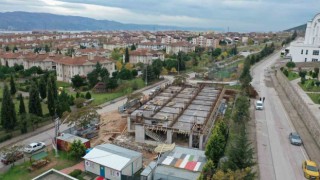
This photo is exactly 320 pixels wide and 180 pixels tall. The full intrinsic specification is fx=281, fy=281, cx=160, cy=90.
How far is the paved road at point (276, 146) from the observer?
1905 centimetres

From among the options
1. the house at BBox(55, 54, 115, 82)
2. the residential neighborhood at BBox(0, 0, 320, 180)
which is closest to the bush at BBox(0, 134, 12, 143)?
the residential neighborhood at BBox(0, 0, 320, 180)

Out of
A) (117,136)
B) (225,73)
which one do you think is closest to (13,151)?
(117,136)

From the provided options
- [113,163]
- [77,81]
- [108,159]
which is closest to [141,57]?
[77,81]

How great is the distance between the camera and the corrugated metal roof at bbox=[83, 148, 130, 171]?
730 inches

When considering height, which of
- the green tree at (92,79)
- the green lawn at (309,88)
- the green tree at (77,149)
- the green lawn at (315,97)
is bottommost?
the green tree at (77,149)

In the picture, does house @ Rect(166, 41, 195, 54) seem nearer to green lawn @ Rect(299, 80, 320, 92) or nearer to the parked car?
green lawn @ Rect(299, 80, 320, 92)

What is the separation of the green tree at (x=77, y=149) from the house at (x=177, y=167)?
591cm

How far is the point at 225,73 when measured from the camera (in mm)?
56969

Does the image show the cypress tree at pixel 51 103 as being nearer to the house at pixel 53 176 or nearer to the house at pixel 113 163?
the house at pixel 113 163

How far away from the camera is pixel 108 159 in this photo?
19266mm

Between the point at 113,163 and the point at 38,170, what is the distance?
18.7 feet

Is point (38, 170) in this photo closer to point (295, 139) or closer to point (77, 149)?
point (77, 149)

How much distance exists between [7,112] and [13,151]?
6.85 m

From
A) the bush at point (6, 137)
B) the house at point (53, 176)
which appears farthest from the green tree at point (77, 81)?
Result: the house at point (53, 176)
